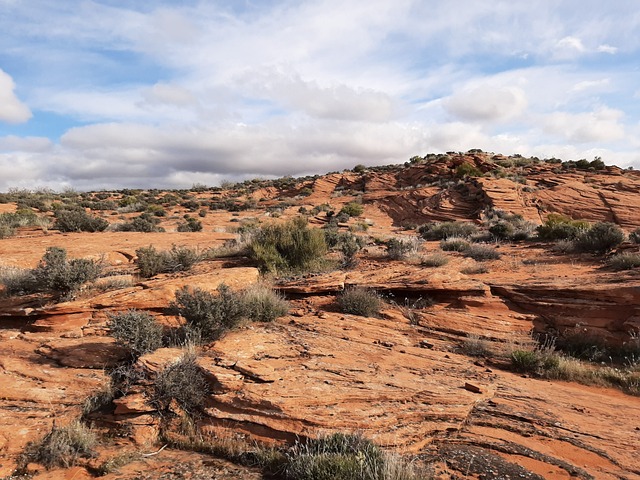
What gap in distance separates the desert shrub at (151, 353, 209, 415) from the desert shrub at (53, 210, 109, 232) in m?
12.1

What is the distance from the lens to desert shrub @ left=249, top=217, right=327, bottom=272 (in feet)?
31.9

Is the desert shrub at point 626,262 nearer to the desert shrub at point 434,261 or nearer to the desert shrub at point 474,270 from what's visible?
the desert shrub at point 474,270

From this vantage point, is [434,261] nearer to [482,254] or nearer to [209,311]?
[482,254]

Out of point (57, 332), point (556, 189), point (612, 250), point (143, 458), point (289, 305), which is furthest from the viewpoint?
point (556, 189)

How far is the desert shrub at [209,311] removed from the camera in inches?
228

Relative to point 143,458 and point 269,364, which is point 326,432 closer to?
point 269,364

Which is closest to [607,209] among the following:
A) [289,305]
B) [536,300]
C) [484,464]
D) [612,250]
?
[612,250]

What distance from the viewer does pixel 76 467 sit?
146 inches

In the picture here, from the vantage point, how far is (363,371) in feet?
16.6

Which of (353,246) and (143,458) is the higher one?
(353,246)

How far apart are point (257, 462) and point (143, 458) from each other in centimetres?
117

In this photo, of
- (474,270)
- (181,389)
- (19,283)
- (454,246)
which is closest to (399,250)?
(474,270)

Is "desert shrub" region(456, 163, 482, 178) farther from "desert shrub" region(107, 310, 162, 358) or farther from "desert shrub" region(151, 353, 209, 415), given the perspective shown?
"desert shrub" region(151, 353, 209, 415)

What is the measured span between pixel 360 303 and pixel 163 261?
4653 millimetres
